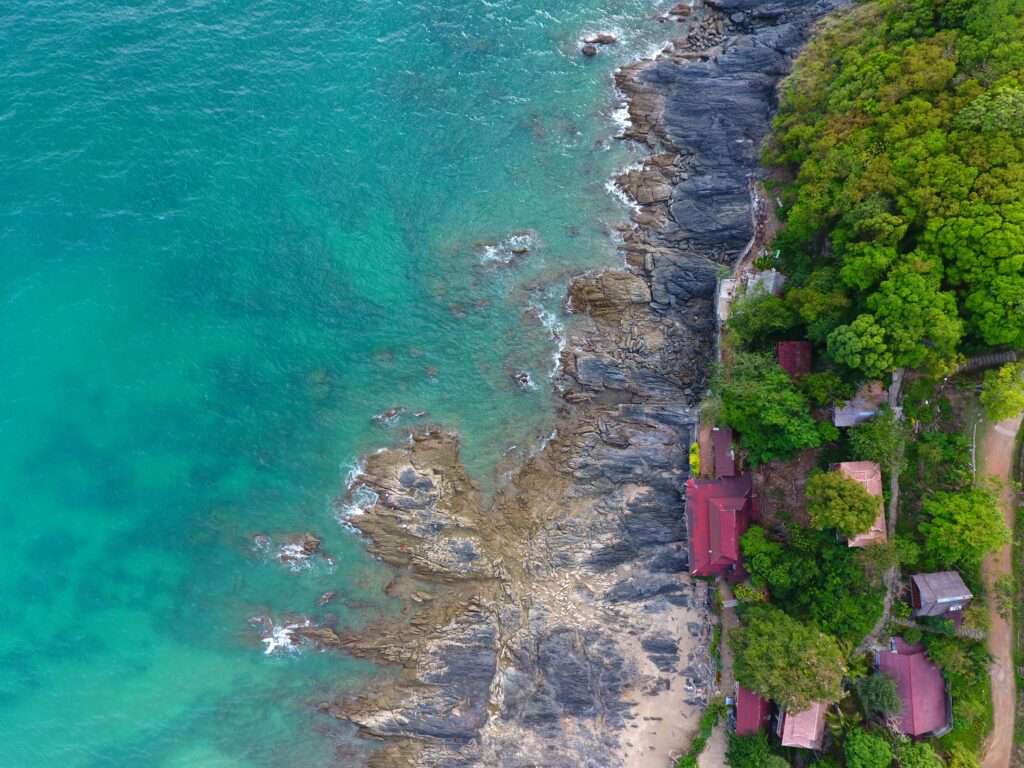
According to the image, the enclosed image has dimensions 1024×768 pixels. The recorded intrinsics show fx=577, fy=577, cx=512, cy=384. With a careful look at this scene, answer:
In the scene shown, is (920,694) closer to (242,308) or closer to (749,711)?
(749,711)

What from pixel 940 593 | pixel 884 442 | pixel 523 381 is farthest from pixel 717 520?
pixel 523 381

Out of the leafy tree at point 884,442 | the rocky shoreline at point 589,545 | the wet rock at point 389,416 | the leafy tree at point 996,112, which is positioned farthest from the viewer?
the wet rock at point 389,416

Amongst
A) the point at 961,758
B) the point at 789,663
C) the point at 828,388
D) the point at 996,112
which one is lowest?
the point at 961,758

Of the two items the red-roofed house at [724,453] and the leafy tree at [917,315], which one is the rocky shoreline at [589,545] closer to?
the red-roofed house at [724,453]

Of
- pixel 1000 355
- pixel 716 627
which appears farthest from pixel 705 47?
pixel 716 627

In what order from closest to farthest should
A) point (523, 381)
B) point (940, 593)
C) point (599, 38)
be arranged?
point (940, 593)
point (523, 381)
point (599, 38)

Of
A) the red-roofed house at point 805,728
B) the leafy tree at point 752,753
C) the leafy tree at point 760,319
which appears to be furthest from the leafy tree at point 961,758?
the leafy tree at point 760,319

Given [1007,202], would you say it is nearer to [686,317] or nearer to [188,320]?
[686,317]
